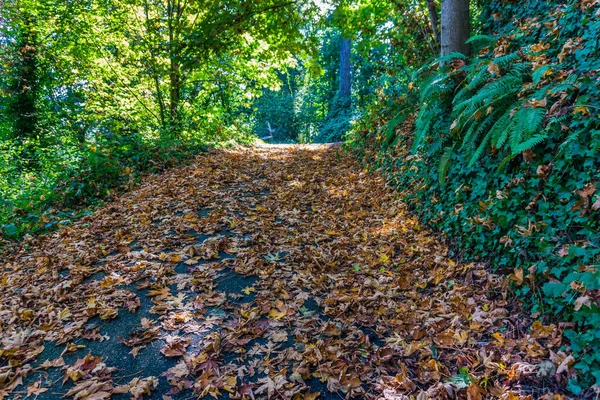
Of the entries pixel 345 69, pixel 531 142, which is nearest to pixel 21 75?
pixel 345 69

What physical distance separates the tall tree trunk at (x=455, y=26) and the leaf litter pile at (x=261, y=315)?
2710mm

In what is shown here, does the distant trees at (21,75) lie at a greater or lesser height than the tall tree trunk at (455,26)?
greater

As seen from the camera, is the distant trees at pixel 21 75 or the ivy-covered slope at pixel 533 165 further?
the distant trees at pixel 21 75

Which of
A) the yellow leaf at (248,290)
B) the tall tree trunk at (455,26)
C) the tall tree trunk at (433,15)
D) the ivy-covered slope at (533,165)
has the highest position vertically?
the tall tree trunk at (433,15)

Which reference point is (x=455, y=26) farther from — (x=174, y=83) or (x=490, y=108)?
(x=174, y=83)

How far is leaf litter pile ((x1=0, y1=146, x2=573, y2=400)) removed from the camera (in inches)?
90.0

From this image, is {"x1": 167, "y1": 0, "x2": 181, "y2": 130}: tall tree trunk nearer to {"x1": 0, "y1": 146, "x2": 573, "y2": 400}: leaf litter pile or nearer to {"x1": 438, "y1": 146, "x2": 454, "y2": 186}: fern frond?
{"x1": 0, "y1": 146, "x2": 573, "y2": 400}: leaf litter pile

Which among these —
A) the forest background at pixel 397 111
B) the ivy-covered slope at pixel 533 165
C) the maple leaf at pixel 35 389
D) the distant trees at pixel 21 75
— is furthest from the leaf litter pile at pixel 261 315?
the distant trees at pixel 21 75

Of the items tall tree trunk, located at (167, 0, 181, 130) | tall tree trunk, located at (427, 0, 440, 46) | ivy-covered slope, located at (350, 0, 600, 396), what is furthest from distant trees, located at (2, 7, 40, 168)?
ivy-covered slope, located at (350, 0, 600, 396)

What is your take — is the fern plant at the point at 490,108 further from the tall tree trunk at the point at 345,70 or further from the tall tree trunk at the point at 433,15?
the tall tree trunk at the point at 345,70

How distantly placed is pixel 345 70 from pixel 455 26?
12.2 metres

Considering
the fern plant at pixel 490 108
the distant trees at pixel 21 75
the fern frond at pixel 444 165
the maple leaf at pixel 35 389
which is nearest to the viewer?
the maple leaf at pixel 35 389

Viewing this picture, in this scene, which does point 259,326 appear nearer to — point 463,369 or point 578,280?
point 463,369

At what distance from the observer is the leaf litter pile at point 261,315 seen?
7.50ft
